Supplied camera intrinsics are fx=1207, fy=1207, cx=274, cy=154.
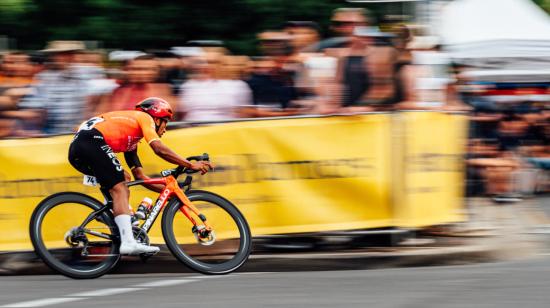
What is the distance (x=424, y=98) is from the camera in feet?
35.0

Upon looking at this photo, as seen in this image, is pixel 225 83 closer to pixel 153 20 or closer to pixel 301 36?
pixel 301 36

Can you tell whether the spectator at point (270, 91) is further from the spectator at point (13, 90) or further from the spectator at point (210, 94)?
the spectator at point (13, 90)

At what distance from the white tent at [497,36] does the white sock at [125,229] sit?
7.26 metres

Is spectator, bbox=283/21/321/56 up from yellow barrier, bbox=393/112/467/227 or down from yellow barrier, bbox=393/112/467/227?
up

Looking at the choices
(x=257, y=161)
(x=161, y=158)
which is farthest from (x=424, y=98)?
(x=161, y=158)

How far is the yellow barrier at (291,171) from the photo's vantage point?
1050cm

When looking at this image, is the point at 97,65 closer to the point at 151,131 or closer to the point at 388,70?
the point at 151,131

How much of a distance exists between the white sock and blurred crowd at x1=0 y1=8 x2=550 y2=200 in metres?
1.24

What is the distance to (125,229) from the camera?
9.77 meters

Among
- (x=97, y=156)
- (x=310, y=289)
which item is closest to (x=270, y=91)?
(x=97, y=156)

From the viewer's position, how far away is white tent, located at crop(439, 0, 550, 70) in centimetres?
1619

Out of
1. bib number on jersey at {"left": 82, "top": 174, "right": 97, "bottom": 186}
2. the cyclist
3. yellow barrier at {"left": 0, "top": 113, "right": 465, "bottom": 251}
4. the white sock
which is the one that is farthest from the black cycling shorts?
yellow barrier at {"left": 0, "top": 113, "right": 465, "bottom": 251}

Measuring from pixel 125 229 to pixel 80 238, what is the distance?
44 cm

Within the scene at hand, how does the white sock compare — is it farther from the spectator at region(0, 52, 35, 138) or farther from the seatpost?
the spectator at region(0, 52, 35, 138)
